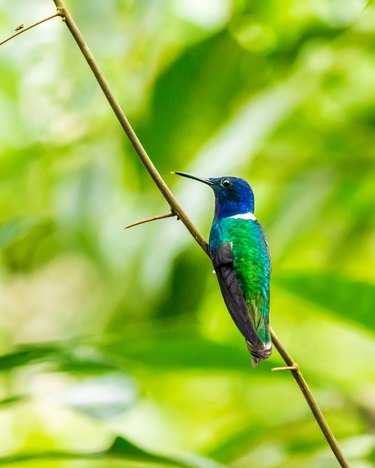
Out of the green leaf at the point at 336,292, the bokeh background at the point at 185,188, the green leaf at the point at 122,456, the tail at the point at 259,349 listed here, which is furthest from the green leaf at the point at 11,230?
the tail at the point at 259,349

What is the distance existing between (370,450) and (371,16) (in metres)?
1.53

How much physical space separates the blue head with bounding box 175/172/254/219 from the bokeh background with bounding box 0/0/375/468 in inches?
18.2

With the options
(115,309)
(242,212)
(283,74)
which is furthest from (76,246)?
(242,212)

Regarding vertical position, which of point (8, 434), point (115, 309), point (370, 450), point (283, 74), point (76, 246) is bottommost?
point (370, 450)

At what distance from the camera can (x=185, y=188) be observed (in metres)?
2.95

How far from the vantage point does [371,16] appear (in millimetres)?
3057

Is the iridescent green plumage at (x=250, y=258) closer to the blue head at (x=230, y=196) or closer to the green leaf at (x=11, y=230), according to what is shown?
the blue head at (x=230, y=196)

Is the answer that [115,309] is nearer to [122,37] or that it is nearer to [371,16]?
[122,37]

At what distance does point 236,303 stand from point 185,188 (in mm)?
1717

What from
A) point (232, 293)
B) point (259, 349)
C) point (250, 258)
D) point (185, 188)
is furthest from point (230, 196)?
point (185, 188)

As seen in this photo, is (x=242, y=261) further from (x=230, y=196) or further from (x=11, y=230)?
(x=11, y=230)

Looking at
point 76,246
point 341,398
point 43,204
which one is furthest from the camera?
point 43,204

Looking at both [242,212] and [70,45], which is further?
[70,45]

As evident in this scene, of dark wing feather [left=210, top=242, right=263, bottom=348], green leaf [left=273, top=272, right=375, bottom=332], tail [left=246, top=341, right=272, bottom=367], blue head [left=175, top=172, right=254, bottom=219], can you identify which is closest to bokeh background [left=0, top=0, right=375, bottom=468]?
green leaf [left=273, top=272, right=375, bottom=332]
